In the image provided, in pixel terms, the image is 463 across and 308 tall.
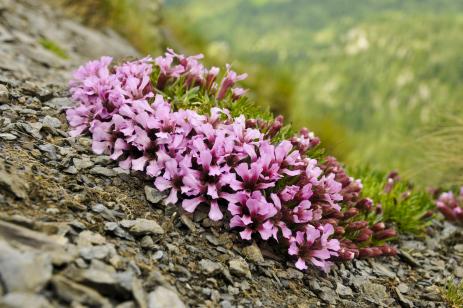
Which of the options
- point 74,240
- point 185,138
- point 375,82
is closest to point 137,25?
point 185,138

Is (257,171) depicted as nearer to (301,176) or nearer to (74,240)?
(301,176)

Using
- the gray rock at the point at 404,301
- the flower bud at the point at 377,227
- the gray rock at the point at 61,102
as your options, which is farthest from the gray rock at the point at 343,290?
the gray rock at the point at 61,102

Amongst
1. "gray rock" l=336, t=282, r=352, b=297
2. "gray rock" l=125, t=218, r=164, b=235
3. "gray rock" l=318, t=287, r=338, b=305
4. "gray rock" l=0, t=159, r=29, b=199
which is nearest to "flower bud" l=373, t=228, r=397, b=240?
"gray rock" l=336, t=282, r=352, b=297

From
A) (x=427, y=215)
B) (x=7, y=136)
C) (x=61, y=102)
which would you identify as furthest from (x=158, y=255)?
(x=427, y=215)

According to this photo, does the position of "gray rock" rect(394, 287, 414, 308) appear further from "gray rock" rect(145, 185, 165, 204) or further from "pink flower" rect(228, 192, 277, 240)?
"gray rock" rect(145, 185, 165, 204)

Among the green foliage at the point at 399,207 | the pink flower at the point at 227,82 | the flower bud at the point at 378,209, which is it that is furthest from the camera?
the green foliage at the point at 399,207

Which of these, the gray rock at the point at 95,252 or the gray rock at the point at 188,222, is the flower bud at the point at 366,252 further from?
the gray rock at the point at 95,252

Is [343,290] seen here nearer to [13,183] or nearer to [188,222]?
[188,222]
